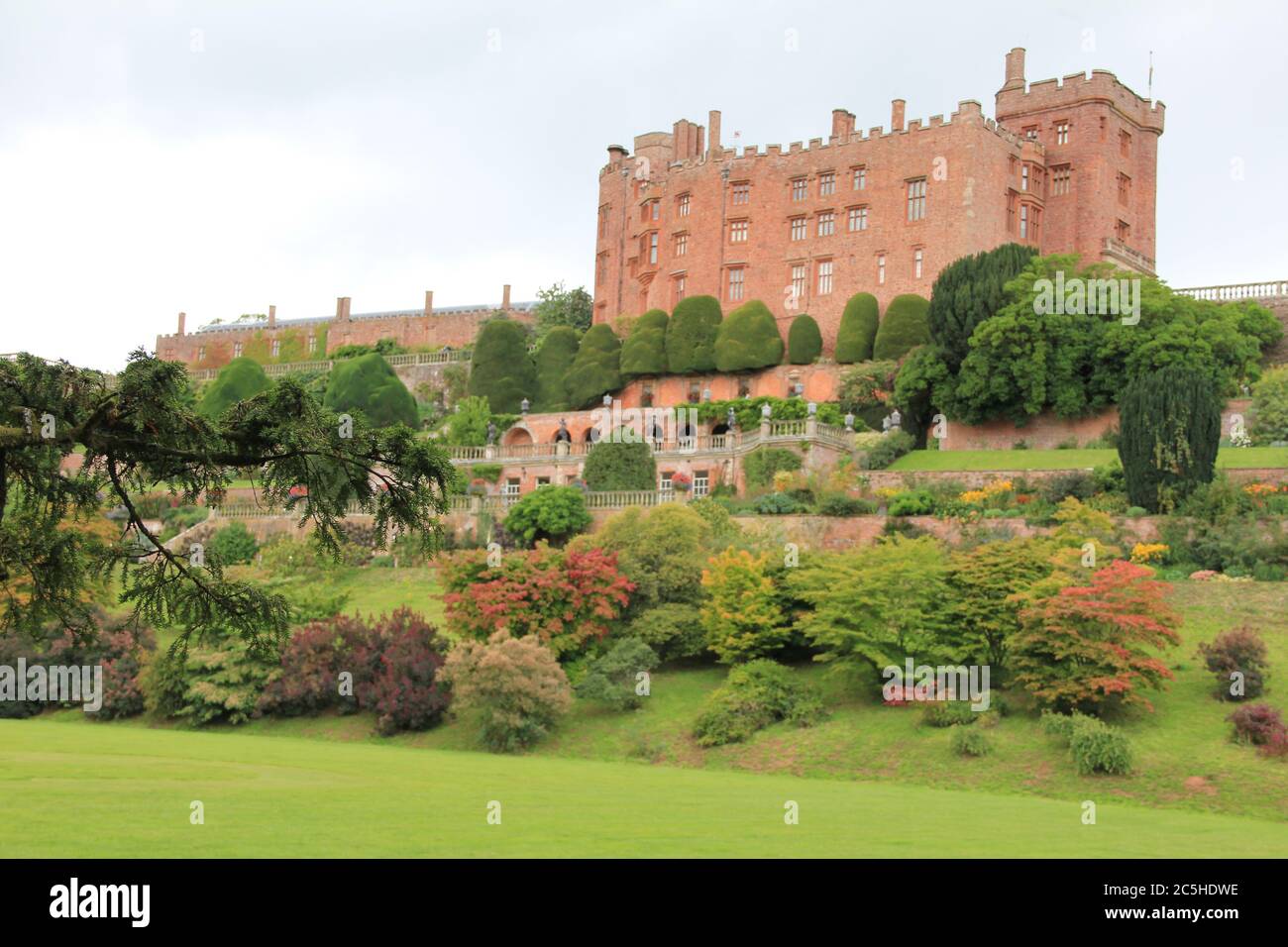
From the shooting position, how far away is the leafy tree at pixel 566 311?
80.2 metres

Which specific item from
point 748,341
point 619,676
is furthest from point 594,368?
point 619,676

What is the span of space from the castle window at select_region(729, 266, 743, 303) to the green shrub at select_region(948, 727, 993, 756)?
3870cm

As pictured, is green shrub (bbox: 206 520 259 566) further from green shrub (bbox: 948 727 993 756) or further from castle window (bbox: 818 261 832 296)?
green shrub (bbox: 948 727 993 756)

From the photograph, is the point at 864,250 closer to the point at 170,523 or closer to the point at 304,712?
the point at 170,523

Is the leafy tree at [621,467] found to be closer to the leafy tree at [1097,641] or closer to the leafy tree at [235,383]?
the leafy tree at [1097,641]

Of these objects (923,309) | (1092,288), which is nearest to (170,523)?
(923,309)

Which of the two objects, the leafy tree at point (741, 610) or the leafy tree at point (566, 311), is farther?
the leafy tree at point (566, 311)

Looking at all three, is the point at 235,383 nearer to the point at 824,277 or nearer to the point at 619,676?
the point at 824,277

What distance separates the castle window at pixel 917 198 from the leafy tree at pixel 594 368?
12.7m

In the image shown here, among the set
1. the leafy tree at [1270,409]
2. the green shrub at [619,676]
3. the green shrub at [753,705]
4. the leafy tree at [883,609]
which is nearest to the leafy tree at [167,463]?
the green shrub at [753,705]

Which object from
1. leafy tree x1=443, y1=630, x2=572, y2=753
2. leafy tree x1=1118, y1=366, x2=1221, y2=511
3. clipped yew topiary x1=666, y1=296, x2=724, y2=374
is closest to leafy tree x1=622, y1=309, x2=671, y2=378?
clipped yew topiary x1=666, y1=296, x2=724, y2=374

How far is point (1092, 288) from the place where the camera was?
5497 cm
